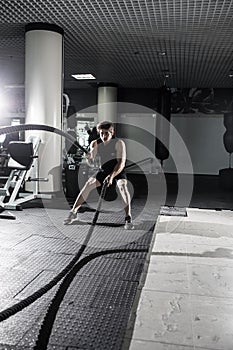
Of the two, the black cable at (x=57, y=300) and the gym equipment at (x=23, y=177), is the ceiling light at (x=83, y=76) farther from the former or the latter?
the black cable at (x=57, y=300)

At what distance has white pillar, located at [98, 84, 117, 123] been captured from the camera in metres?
11.2

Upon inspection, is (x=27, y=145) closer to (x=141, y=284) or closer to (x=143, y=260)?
(x=143, y=260)

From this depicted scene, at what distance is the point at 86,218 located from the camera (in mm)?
4797

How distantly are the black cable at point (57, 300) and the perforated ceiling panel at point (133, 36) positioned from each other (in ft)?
11.1

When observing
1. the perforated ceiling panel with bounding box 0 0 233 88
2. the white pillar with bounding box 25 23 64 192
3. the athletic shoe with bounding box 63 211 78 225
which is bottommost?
the athletic shoe with bounding box 63 211 78 225

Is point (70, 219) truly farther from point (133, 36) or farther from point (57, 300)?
point (133, 36)

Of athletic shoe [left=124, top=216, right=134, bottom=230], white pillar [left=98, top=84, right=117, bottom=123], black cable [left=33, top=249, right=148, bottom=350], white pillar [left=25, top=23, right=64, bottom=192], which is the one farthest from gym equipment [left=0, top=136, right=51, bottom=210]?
white pillar [left=98, top=84, right=117, bottom=123]

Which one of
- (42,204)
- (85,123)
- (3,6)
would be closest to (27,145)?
(42,204)

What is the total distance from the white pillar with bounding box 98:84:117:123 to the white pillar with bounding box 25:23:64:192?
512 cm

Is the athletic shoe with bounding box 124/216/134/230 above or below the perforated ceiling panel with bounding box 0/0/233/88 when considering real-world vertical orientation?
below

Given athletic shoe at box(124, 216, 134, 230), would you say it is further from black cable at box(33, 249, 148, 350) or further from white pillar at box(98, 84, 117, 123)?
white pillar at box(98, 84, 117, 123)

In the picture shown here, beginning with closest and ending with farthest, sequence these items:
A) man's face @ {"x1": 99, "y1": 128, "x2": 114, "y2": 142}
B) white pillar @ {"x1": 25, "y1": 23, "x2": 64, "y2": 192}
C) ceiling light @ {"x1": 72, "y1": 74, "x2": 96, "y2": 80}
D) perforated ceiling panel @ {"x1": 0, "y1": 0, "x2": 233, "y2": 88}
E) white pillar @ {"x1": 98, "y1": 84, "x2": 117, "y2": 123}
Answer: man's face @ {"x1": 99, "y1": 128, "x2": 114, "y2": 142}, perforated ceiling panel @ {"x1": 0, "y1": 0, "x2": 233, "y2": 88}, white pillar @ {"x1": 25, "y1": 23, "x2": 64, "y2": 192}, ceiling light @ {"x1": 72, "y1": 74, "x2": 96, "y2": 80}, white pillar @ {"x1": 98, "y1": 84, "x2": 117, "y2": 123}

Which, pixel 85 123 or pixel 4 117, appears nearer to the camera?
pixel 4 117

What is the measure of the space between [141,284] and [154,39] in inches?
199
